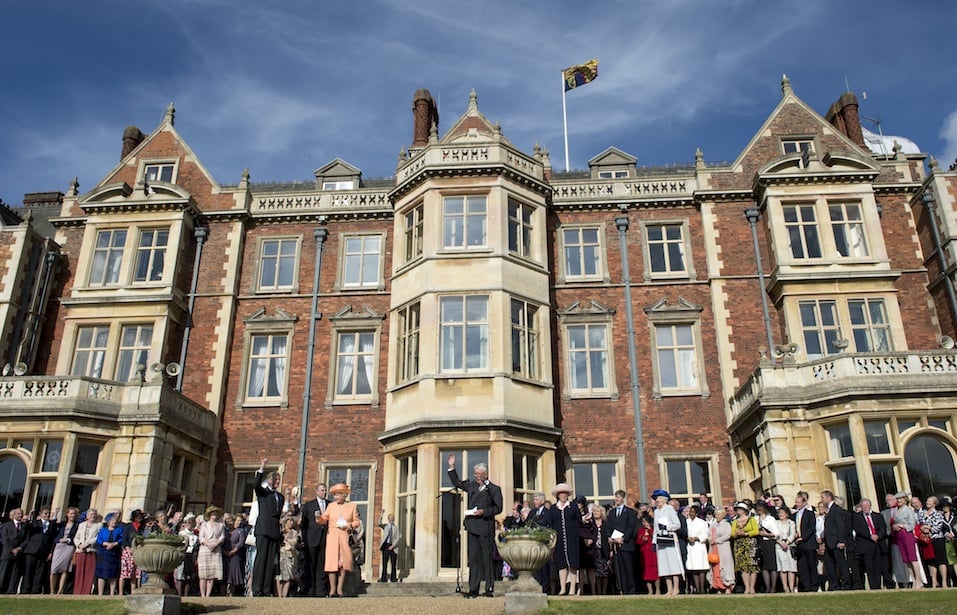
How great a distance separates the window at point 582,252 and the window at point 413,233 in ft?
14.5

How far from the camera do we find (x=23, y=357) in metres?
23.0

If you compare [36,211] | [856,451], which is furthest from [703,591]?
[36,211]

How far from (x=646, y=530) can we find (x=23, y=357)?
1841 centimetres

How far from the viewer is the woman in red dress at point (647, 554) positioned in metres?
14.0

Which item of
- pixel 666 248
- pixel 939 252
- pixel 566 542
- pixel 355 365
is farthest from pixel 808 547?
pixel 355 365

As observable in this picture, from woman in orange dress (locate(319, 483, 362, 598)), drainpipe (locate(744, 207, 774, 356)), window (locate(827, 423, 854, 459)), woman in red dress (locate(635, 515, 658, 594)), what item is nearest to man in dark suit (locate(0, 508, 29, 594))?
woman in orange dress (locate(319, 483, 362, 598))

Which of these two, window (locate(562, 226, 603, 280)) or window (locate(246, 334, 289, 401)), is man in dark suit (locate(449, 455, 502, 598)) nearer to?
window (locate(246, 334, 289, 401))

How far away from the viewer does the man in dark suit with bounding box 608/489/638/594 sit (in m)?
14.0

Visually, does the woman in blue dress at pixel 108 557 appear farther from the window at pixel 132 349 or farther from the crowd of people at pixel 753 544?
the window at pixel 132 349

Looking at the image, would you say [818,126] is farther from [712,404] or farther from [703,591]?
[703,591]

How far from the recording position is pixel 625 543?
1401 centimetres

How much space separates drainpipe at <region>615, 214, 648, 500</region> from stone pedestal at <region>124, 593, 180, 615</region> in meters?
13.6

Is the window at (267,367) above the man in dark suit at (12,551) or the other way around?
above

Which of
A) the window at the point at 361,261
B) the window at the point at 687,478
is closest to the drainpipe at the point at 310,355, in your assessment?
the window at the point at 361,261
